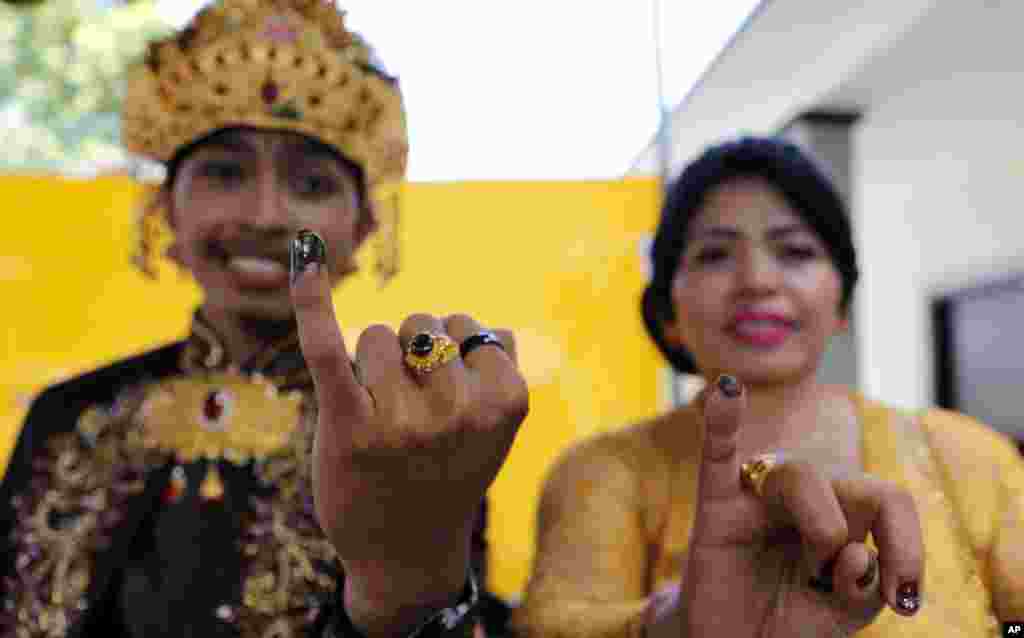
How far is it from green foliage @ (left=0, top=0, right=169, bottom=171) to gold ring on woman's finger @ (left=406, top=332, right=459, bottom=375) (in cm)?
445

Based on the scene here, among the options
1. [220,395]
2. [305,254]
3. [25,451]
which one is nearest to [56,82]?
[25,451]

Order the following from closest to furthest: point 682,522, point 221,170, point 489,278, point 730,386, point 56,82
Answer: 1. point 730,386
2. point 682,522
3. point 221,170
4. point 489,278
5. point 56,82

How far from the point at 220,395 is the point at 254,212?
12.8 inches

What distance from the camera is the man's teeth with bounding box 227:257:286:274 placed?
129 centimetres

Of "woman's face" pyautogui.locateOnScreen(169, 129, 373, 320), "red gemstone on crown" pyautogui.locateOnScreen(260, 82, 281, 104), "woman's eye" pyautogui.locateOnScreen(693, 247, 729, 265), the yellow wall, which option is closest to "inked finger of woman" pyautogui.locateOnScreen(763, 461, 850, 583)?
"woman's eye" pyautogui.locateOnScreen(693, 247, 729, 265)

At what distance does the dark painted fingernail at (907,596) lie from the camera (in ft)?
2.49

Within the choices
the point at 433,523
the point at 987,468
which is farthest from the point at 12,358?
the point at 987,468

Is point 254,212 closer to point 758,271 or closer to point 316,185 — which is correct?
point 316,185

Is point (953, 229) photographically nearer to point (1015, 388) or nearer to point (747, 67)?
point (1015, 388)

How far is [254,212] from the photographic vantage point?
4.21 ft

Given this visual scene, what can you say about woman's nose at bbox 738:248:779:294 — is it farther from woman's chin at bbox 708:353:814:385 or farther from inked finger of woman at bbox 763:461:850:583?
inked finger of woman at bbox 763:461:850:583

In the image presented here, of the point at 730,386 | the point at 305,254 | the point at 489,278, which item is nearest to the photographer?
the point at 305,254

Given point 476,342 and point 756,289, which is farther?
point 756,289

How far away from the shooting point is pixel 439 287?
5.47ft
